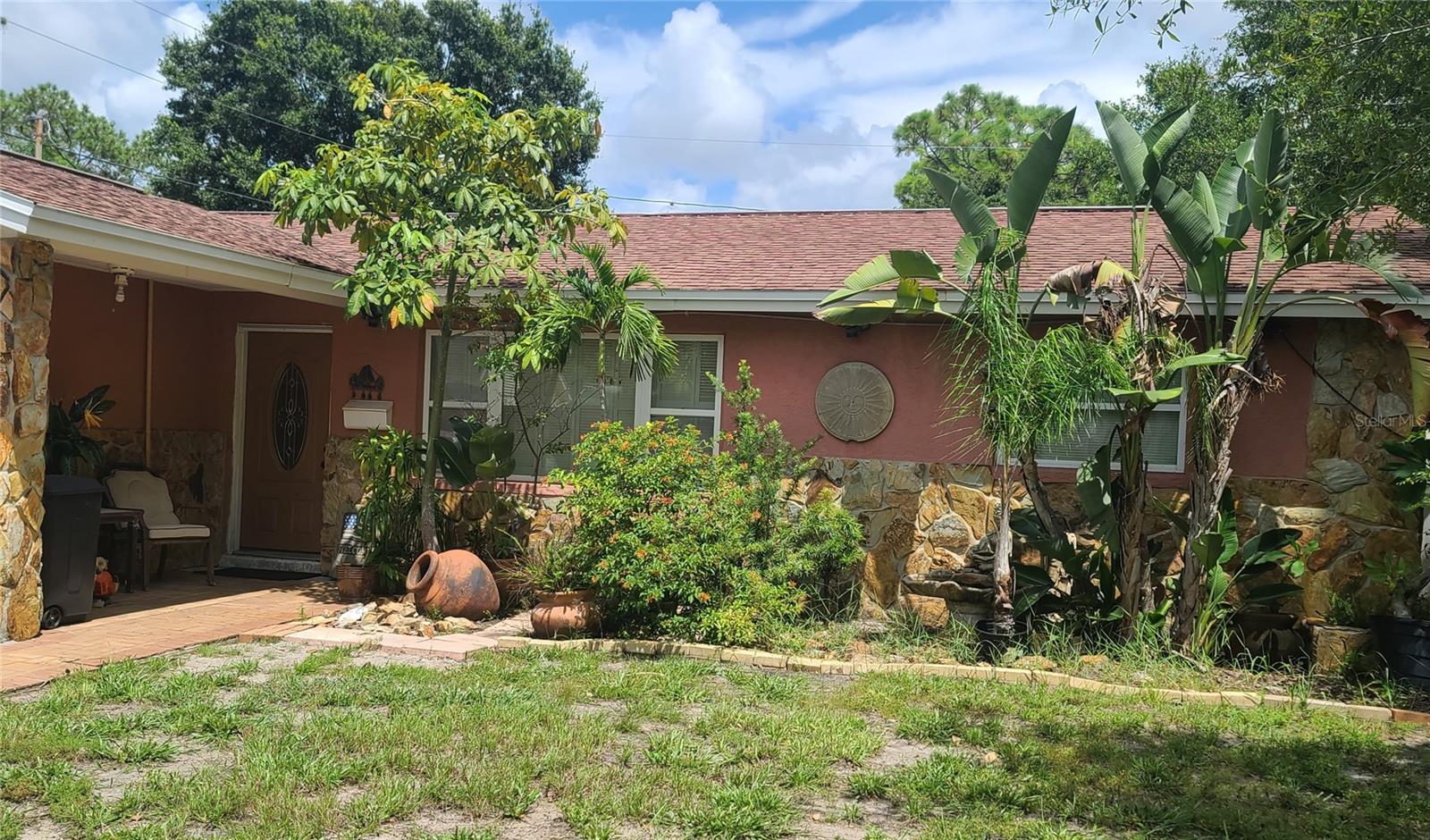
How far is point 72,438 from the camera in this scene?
31.6ft

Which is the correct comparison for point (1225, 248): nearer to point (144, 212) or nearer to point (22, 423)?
point (22, 423)

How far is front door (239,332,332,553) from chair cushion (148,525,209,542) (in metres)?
1.36

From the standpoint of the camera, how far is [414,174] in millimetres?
8852

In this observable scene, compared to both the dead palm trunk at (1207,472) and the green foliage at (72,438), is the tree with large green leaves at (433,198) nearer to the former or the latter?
the green foliage at (72,438)

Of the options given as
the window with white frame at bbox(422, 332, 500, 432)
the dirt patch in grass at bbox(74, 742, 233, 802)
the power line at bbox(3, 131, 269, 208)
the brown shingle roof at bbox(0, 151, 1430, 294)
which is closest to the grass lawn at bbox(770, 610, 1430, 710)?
the brown shingle roof at bbox(0, 151, 1430, 294)

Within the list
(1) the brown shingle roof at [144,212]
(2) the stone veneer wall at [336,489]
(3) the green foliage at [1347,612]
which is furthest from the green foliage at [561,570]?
(3) the green foliage at [1347,612]

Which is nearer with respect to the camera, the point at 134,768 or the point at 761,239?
the point at 134,768

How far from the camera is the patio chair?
10117 mm

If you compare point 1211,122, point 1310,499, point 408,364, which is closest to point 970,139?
point 1211,122

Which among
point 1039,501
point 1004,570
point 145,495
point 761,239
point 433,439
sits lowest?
point 1004,570

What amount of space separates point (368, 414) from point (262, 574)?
7.85 ft

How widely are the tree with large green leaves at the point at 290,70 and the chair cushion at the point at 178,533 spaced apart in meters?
20.0

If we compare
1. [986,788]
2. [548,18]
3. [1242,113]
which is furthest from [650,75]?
[986,788]

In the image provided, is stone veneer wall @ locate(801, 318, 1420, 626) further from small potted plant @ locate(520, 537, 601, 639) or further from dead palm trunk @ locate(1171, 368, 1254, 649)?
small potted plant @ locate(520, 537, 601, 639)
